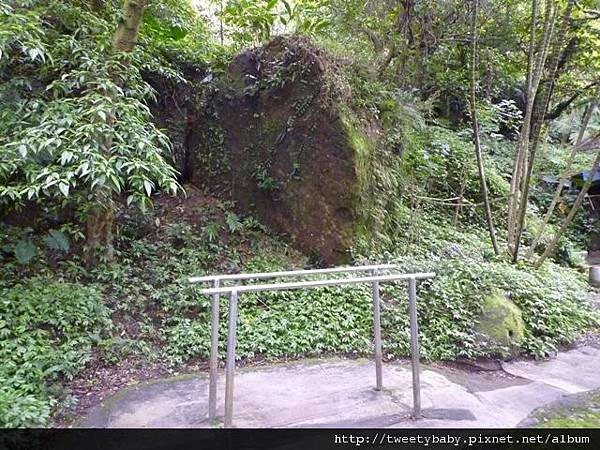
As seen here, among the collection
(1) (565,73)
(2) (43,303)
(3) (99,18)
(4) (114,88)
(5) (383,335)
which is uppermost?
(1) (565,73)

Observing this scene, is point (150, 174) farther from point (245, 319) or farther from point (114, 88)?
point (245, 319)

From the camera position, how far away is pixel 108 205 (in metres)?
3.90

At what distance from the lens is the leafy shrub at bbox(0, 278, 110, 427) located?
95.3 inches

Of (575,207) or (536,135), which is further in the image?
(536,135)

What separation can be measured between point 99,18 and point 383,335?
149 inches

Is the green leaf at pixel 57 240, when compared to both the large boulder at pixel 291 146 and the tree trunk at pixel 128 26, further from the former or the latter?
the large boulder at pixel 291 146

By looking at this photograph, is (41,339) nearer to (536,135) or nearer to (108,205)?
(108,205)

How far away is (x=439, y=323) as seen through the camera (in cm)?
397

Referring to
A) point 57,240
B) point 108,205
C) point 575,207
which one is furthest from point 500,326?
point 57,240

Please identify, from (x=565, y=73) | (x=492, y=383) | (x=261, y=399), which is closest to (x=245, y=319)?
(x=261, y=399)

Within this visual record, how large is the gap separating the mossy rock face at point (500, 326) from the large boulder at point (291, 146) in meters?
1.50

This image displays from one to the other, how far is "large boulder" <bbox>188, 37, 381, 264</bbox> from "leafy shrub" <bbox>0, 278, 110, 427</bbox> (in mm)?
2194

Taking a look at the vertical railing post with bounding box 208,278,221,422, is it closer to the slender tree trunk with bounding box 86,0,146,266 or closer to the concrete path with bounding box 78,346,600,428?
the concrete path with bounding box 78,346,600,428

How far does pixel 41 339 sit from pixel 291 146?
314 centimetres
